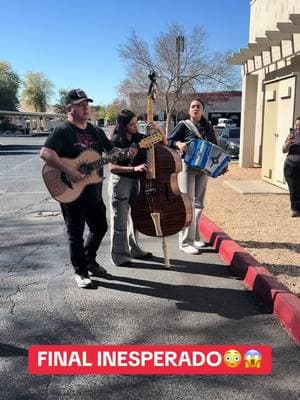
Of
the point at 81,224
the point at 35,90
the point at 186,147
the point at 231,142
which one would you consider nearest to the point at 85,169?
the point at 81,224

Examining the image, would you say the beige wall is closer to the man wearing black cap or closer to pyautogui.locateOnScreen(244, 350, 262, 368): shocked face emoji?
the man wearing black cap

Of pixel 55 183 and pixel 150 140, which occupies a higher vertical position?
pixel 150 140

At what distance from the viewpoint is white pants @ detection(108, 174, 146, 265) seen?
5.29m

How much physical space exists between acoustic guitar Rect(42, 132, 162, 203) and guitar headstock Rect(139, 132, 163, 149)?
0.65ft

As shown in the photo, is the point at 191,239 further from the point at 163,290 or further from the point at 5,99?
the point at 5,99

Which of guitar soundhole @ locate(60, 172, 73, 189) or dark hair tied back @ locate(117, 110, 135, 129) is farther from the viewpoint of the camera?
dark hair tied back @ locate(117, 110, 135, 129)

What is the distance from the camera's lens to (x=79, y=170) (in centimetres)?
454

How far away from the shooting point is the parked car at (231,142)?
23.9 m

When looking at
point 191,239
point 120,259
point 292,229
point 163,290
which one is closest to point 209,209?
point 292,229

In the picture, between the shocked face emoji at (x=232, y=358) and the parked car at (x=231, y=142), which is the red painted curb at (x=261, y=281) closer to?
the shocked face emoji at (x=232, y=358)

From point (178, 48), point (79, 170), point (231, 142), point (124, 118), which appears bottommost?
point (231, 142)

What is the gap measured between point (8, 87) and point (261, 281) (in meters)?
83.7

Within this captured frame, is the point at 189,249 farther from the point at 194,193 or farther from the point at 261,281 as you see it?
the point at 261,281

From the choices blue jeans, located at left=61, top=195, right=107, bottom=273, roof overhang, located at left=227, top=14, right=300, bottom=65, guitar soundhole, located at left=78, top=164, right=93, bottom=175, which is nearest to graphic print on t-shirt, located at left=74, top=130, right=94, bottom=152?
guitar soundhole, located at left=78, top=164, right=93, bottom=175
